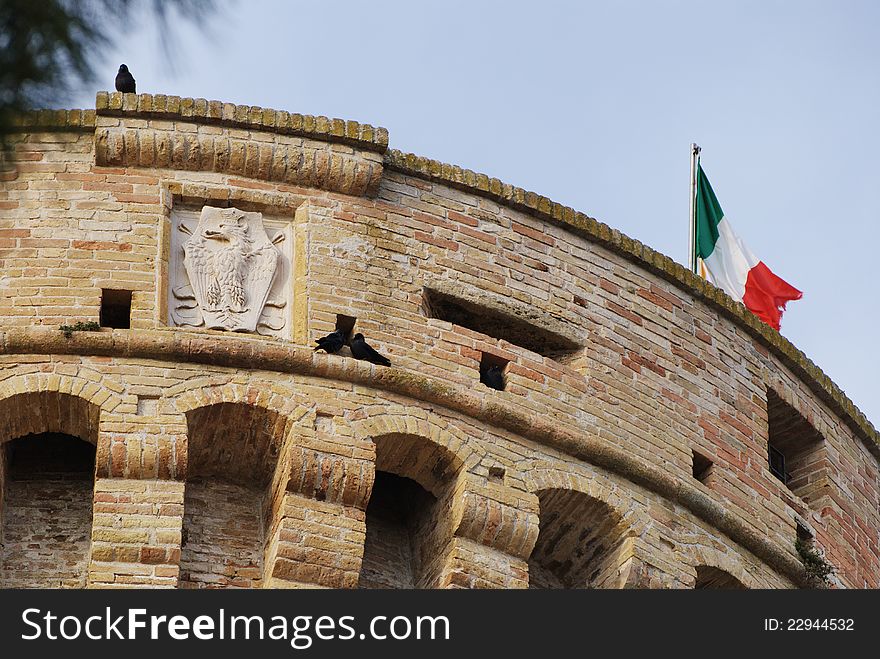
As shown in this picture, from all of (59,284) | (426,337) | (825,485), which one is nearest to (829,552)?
(825,485)

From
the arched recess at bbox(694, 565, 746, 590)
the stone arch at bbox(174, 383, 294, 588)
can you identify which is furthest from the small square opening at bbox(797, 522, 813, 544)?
the stone arch at bbox(174, 383, 294, 588)

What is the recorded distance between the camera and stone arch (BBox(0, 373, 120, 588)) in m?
14.6

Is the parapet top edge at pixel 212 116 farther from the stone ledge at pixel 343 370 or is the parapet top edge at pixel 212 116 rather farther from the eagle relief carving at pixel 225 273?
the stone ledge at pixel 343 370

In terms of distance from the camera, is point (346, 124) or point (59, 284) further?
point (346, 124)

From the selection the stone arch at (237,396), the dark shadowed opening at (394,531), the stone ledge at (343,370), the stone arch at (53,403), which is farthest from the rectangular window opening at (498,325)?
the stone arch at (53,403)

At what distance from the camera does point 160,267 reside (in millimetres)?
15367

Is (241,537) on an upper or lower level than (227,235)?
lower

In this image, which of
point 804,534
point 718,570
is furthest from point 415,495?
point 804,534

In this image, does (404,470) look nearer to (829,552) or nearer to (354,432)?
(354,432)

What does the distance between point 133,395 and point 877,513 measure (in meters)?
7.32

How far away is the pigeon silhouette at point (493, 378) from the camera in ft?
52.0

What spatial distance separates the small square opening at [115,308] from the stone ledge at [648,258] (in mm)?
2377

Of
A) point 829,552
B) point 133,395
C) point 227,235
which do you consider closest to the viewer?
point 133,395

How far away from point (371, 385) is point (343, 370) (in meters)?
0.22
